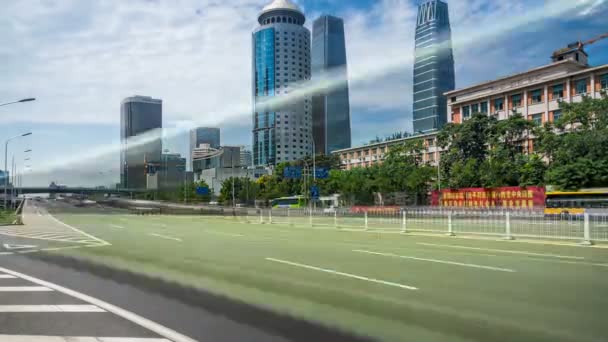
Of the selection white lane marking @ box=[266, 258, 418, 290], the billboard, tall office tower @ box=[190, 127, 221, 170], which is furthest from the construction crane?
white lane marking @ box=[266, 258, 418, 290]

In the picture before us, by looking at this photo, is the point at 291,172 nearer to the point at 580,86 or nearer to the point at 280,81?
the point at 280,81

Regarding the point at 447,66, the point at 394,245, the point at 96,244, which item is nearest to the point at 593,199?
the point at 394,245

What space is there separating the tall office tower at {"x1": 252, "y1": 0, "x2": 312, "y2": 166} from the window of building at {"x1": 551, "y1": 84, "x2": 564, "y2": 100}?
37.5 m

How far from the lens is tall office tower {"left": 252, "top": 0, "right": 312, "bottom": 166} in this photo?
42.9 metres

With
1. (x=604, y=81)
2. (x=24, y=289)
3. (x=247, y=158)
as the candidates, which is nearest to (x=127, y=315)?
(x=24, y=289)

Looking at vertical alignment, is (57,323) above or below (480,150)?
below

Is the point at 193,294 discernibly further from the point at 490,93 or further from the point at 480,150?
the point at 490,93

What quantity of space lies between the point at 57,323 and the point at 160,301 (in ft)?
5.49

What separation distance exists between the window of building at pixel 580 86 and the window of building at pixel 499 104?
12824 millimetres

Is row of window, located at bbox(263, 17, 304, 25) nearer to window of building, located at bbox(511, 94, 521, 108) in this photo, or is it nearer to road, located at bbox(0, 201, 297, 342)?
window of building, located at bbox(511, 94, 521, 108)

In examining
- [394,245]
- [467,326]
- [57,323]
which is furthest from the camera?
[394,245]

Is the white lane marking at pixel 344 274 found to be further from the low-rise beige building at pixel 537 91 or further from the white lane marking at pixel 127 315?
the low-rise beige building at pixel 537 91

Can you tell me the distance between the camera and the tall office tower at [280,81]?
1688 inches

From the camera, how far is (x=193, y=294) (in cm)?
822
